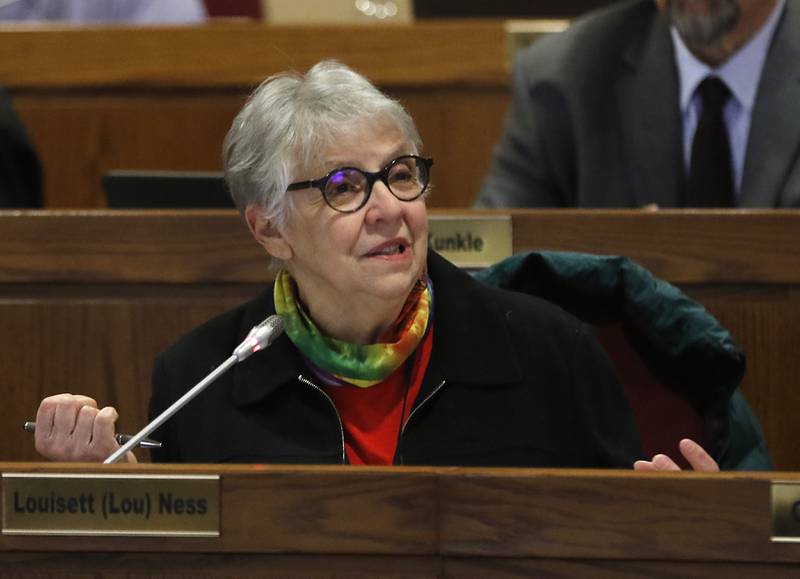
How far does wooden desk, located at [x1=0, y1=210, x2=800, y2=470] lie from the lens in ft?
5.42

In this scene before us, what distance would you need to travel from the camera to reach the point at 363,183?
4.57 ft

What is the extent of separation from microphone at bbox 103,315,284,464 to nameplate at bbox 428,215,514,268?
39 centimetres

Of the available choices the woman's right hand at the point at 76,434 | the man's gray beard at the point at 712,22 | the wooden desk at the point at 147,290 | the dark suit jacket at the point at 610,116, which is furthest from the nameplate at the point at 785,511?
the man's gray beard at the point at 712,22

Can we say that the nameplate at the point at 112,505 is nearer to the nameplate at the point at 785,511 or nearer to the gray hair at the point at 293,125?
the nameplate at the point at 785,511

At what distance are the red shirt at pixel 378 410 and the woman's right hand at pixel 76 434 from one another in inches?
9.4


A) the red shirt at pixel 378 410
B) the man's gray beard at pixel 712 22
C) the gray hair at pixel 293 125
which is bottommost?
the red shirt at pixel 378 410

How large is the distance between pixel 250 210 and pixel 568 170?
0.80 meters

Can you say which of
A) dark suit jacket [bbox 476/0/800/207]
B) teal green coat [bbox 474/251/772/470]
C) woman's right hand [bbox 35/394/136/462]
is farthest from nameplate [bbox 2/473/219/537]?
dark suit jacket [bbox 476/0/800/207]

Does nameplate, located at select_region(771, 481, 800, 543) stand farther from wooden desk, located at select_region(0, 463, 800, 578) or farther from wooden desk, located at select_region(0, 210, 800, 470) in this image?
wooden desk, located at select_region(0, 210, 800, 470)

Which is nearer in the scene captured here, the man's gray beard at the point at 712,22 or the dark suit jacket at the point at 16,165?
the man's gray beard at the point at 712,22

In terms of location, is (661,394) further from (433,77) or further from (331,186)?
(433,77)

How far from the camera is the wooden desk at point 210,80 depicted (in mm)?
2469

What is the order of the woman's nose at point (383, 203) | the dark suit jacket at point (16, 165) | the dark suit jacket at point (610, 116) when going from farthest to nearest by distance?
the dark suit jacket at point (16, 165) → the dark suit jacket at point (610, 116) → the woman's nose at point (383, 203)

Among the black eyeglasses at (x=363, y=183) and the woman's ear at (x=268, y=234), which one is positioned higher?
the black eyeglasses at (x=363, y=183)
